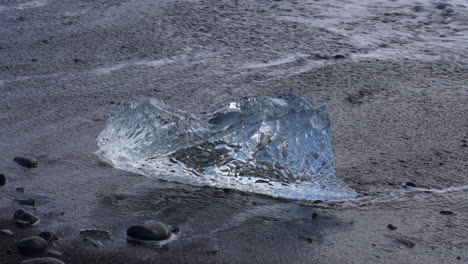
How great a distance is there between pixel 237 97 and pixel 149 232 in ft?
6.19

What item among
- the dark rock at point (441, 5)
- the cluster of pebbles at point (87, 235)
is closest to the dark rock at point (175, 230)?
the cluster of pebbles at point (87, 235)

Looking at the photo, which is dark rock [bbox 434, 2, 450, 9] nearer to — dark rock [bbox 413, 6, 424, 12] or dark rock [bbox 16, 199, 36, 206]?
dark rock [bbox 413, 6, 424, 12]

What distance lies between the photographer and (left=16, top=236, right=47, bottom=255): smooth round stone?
2.70 metres

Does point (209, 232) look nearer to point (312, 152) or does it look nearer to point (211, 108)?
point (312, 152)

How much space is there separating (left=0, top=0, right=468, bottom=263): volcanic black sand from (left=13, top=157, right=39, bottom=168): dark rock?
0.05 metres

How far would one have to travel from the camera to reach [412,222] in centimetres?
304

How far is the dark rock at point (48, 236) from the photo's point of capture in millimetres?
2796

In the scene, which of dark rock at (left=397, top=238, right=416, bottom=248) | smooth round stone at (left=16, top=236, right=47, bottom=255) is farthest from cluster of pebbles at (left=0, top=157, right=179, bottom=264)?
dark rock at (left=397, top=238, right=416, bottom=248)

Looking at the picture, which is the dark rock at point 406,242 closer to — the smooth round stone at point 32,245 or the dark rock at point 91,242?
the dark rock at point 91,242

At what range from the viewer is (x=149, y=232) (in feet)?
9.30

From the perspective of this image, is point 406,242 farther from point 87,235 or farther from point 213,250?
point 87,235

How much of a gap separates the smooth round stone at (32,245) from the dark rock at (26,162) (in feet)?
2.90

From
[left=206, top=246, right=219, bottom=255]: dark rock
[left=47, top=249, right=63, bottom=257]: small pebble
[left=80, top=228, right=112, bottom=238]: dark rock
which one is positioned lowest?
[left=206, top=246, right=219, bottom=255]: dark rock

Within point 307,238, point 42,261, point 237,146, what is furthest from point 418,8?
point 42,261
